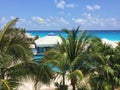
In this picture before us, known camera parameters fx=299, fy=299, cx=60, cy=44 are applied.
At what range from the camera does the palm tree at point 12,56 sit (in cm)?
988

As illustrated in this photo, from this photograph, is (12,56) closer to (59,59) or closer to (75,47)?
(59,59)

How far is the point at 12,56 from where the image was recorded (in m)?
10.3

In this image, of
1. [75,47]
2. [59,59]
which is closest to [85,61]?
[75,47]

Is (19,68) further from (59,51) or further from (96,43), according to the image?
(96,43)

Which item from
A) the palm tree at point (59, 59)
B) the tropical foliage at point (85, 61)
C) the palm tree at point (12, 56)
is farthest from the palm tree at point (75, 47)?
the palm tree at point (12, 56)

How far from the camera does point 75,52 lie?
44.8 ft

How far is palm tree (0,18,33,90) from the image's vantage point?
32.4 ft

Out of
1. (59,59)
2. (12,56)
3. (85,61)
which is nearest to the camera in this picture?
(12,56)

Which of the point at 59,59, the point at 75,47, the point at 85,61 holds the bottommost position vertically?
the point at 85,61

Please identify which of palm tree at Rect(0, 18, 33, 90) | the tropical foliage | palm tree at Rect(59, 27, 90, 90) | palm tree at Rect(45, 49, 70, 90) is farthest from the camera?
palm tree at Rect(59, 27, 90, 90)

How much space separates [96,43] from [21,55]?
17.0ft

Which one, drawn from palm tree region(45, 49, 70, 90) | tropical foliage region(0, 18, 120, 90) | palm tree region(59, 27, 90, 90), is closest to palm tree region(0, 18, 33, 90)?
tropical foliage region(0, 18, 120, 90)

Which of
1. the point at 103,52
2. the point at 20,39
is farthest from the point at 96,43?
the point at 20,39

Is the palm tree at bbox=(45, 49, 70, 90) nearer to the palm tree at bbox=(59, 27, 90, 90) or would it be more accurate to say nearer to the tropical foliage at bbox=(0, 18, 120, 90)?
the tropical foliage at bbox=(0, 18, 120, 90)
